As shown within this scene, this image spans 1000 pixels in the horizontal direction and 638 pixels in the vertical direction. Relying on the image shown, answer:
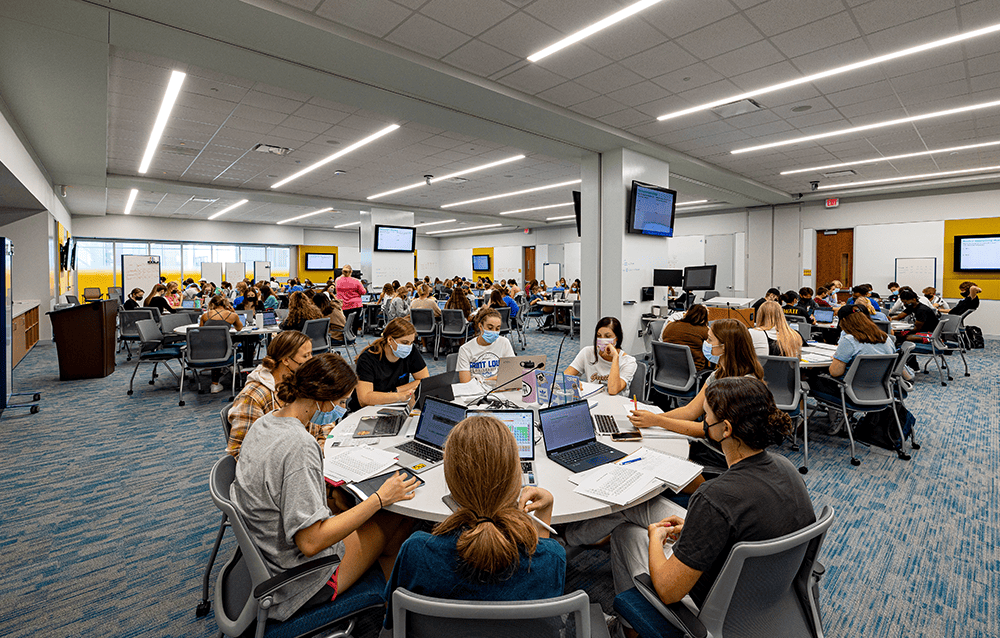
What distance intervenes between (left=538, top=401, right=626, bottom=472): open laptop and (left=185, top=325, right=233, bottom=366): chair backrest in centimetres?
476

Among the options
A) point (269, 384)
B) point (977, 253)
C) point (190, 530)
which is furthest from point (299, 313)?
point (977, 253)

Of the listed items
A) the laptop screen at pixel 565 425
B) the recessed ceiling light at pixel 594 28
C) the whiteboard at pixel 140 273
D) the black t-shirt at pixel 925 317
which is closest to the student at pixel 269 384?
the laptop screen at pixel 565 425

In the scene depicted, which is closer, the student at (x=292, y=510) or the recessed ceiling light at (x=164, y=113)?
the student at (x=292, y=510)

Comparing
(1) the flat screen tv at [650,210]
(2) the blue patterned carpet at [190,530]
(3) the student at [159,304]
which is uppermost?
(1) the flat screen tv at [650,210]

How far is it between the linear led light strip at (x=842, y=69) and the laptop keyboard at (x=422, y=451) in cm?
508

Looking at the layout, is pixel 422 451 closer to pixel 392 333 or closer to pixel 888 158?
pixel 392 333

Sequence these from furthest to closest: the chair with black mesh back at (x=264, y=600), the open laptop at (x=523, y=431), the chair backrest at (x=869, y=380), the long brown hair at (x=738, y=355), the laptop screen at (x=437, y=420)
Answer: the chair backrest at (x=869, y=380) → the long brown hair at (x=738, y=355) → the laptop screen at (x=437, y=420) → the open laptop at (x=523, y=431) → the chair with black mesh back at (x=264, y=600)

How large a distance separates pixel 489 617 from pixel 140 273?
17736 millimetres

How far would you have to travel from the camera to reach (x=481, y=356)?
148 inches

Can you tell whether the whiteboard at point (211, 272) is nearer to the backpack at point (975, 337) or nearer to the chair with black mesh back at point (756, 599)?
the chair with black mesh back at point (756, 599)

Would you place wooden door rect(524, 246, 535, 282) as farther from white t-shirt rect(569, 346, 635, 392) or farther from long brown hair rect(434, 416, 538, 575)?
long brown hair rect(434, 416, 538, 575)

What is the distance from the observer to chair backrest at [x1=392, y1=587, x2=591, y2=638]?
1039 mm

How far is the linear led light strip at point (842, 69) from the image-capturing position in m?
3.89

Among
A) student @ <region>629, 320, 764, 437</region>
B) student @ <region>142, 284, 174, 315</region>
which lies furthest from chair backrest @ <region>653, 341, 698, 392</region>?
student @ <region>142, 284, 174, 315</region>
